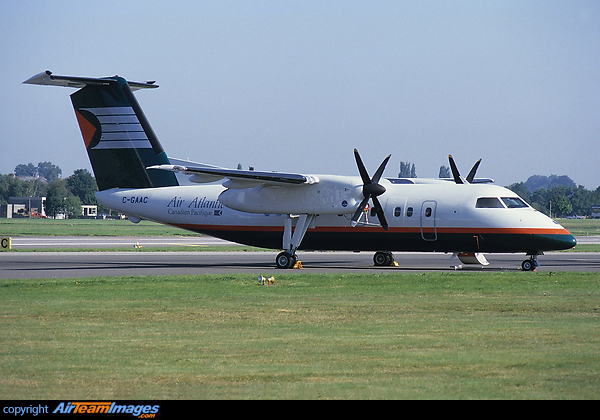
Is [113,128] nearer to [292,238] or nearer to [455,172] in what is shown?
[292,238]

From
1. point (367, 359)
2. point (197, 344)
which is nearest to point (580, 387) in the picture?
point (367, 359)

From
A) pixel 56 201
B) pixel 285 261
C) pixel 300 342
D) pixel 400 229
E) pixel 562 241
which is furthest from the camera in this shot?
pixel 56 201

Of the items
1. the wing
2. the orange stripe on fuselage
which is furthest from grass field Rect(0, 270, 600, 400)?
the wing

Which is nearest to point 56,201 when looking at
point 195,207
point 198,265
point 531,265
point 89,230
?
point 89,230

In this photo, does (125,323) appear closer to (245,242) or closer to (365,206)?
(365,206)

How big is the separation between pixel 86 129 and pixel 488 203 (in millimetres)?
18613

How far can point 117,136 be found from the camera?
3381 cm

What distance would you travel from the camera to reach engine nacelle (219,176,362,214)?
96.4ft

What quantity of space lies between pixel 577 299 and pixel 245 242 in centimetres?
1768

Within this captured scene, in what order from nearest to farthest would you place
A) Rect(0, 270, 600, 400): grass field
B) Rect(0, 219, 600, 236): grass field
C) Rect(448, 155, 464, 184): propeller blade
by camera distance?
1. Rect(0, 270, 600, 400): grass field
2. Rect(448, 155, 464, 184): propeller blade
3. Rect(0, 219, 600, 236): grass field

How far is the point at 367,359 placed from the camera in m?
10.7

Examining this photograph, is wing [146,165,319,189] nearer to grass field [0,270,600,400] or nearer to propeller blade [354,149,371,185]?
propeller blade [354,149,371,185]

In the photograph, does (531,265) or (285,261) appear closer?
(531,265)
